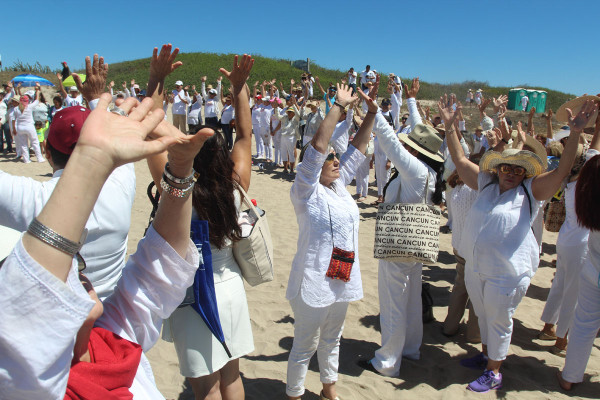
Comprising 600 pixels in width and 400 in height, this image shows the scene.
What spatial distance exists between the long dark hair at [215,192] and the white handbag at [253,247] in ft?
0.32

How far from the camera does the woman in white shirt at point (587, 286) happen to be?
3156 millimetres

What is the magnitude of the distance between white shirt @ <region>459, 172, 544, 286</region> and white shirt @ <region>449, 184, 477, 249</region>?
107cm

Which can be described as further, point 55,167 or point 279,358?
point 279,358

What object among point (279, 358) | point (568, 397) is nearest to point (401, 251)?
point (279, 358)

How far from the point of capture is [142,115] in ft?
3.50

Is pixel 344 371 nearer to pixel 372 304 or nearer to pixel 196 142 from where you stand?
pixel 372 304

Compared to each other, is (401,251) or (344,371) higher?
(401,251)

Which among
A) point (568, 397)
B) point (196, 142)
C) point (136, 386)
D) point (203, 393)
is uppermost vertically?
point (196, 142)

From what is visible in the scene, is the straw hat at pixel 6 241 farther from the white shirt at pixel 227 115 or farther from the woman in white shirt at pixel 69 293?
the white shirt at pixel 227 115

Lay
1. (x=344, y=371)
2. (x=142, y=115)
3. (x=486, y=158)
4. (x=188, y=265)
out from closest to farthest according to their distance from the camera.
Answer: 1. (x=142, y=115)
2. (x=188, y=265)
3. (x=486, y=158)
4. (x=344, y=371)

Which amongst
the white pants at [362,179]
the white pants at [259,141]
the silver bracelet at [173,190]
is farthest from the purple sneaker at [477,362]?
the white pants at [259,141]

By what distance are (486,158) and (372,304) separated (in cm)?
228

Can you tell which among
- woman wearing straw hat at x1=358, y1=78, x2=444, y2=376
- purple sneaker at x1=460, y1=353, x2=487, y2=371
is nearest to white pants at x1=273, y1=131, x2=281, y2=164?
woman wearing straw hat at x1=358, y1=78, x2=444, y2=376

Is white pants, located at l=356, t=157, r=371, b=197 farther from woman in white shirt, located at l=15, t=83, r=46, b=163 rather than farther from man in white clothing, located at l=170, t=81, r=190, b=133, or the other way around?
woman in white shirt, located at l=15, t=83, r=46, b=163
